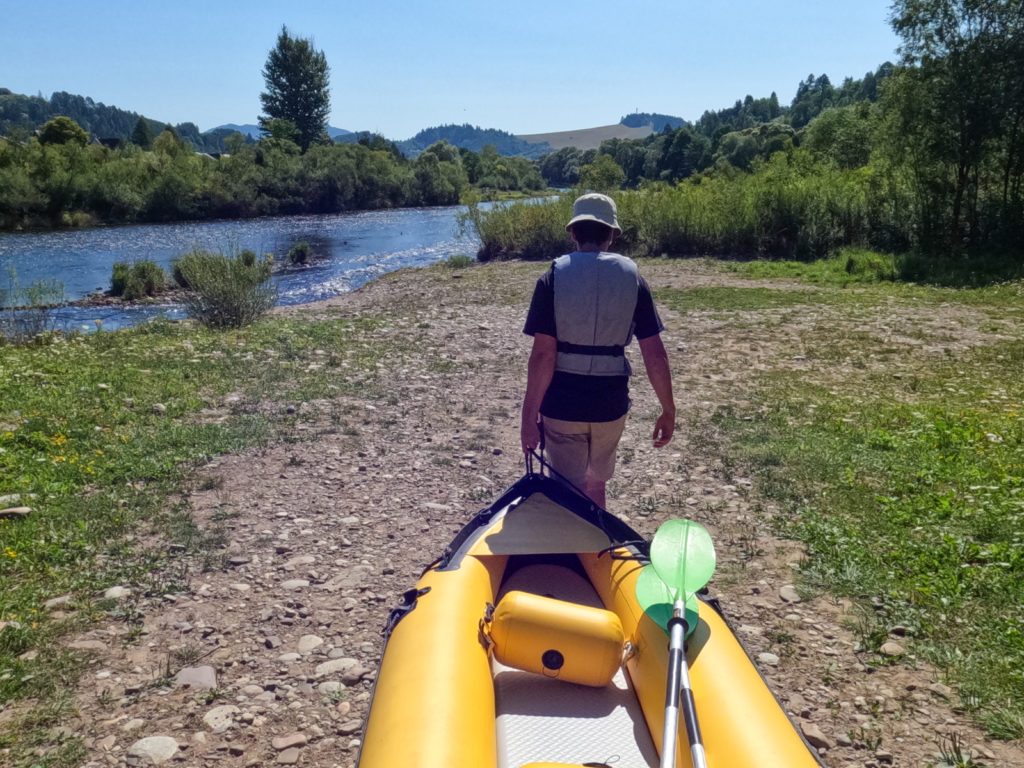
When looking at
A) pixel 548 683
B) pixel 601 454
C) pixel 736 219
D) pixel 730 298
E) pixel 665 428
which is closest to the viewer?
pixel 548 683

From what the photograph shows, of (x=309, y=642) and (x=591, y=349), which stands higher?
(x=591, y=349)

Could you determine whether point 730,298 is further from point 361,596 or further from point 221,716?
point 221,716

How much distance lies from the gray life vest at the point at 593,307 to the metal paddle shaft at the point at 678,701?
1330mm

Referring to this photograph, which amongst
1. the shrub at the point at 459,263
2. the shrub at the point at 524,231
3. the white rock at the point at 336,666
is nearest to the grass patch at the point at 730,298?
the shrub at the point at 524,231

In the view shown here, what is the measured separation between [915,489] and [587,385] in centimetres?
A: 320

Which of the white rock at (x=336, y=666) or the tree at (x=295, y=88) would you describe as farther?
the tree at (x=295, y=88)

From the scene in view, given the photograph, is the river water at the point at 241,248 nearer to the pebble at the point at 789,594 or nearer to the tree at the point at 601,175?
the tree at the point at 601,175

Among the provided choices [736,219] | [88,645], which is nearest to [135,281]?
[88,645]

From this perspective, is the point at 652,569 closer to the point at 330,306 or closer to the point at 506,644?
the point at 506,644

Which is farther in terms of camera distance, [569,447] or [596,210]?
[569,447]

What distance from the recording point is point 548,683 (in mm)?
2672

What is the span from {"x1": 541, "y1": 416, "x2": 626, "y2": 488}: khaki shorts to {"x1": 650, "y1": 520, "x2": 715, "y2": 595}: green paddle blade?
80cm

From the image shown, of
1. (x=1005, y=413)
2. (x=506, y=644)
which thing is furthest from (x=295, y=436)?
(x=1005, y=413)

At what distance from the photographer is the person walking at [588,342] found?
3297 mm
